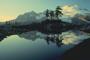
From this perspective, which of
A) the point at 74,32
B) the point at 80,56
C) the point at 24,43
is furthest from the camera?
the point at 74,32

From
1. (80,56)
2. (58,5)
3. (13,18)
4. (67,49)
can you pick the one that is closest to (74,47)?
(67,49)

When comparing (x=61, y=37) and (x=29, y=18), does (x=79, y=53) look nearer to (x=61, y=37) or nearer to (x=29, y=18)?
(x=61, y=37)

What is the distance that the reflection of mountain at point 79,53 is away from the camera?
20.7ft

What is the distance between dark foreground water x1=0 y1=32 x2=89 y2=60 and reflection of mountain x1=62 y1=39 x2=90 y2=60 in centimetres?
24

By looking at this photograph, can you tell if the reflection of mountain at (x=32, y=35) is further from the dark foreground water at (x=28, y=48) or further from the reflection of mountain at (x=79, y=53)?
the reflection of mountain at (x=79, y=53)

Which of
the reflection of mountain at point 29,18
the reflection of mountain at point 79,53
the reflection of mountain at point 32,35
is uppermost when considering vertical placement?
the reflection of mountain at point 29,18

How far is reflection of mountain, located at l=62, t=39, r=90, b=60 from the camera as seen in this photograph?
20.7ft

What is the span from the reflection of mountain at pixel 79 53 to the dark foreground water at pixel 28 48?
0.24m

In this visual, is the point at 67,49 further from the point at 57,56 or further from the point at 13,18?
the point at 13,18

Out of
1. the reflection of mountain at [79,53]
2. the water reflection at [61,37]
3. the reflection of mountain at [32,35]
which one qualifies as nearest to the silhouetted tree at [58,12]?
the water reflection at [61,37]

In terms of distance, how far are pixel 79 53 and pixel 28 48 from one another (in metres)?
1.55

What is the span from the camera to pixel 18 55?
6738 mm

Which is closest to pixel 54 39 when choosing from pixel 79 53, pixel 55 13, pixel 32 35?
pixel 32 35

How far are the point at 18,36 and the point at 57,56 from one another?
1.33 meters
